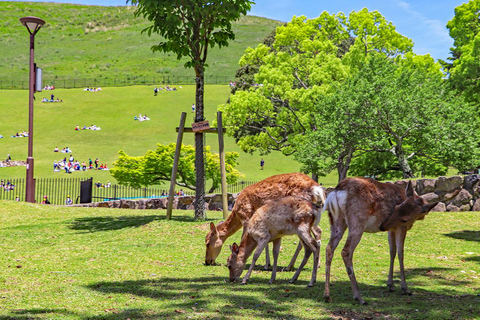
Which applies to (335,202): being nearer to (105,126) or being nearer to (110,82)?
(105,126)

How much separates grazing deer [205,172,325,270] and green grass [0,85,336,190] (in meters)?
36.2

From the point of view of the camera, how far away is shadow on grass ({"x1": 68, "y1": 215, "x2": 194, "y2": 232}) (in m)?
15.4

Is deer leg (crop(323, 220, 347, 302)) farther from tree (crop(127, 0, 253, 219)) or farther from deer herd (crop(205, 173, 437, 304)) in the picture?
tree (crop(127, 0, 253, 219))

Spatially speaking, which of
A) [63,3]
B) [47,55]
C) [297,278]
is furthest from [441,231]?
[63,3]

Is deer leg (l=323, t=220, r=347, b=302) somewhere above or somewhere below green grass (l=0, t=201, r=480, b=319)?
above

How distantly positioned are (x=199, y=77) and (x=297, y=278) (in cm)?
956

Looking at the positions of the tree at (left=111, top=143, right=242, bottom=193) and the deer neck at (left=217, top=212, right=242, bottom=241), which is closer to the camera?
the deer neck at (left=217, top=212, right=242, bottom=241)

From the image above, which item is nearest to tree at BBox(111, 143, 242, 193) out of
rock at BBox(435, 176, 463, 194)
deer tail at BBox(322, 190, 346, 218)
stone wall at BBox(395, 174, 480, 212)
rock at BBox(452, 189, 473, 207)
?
stone wall at BBox(395, 174, 480, 212)

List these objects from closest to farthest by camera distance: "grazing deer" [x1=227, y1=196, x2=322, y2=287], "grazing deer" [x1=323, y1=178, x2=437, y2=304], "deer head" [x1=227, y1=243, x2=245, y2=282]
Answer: "grazing deer" [x1=323, y1=178, x2=437, y2=304] < "grazing deer" [x1=227, y1=196, x2=322, y2=287] < "deer head" [x1=227, y1=243, x2=245, y2=282]

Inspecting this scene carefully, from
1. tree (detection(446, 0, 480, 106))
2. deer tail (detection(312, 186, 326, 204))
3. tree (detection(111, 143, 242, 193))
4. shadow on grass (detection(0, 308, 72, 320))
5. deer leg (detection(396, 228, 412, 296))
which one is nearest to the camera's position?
shadow on grass (detection(0, 308, 72, 320))

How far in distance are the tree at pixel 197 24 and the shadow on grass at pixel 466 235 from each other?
777cm

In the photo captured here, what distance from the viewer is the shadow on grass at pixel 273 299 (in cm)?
655

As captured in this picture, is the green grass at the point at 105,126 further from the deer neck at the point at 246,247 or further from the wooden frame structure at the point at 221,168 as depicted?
the deer neck at the point at 246,247

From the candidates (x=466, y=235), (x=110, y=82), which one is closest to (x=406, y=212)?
(x=466, y=235)
